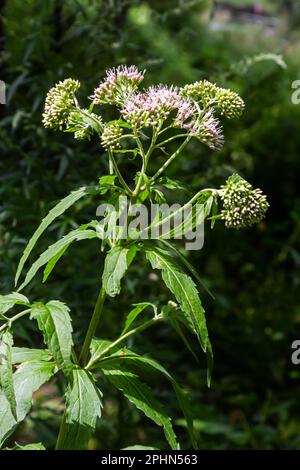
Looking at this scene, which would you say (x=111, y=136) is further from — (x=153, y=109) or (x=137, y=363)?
(x=137, y=363)

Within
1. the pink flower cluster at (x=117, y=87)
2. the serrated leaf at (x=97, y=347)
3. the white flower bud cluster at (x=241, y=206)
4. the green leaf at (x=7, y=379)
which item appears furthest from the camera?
the serrated leaf at (x=97, y=347)

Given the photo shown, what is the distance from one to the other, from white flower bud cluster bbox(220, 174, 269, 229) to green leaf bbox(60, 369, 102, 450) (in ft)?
1.40

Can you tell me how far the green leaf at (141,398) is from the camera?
1525 mm

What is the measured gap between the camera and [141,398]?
1540mm

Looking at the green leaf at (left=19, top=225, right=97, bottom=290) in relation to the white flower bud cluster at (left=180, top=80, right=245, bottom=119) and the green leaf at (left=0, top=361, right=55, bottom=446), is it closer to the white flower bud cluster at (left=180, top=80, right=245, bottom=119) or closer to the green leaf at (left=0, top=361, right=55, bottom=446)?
the green leaf at (left=0, top=361, right=55, bottom=446)

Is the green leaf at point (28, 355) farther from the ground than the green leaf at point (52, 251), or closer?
closer

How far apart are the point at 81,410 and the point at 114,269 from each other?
296 millimetres

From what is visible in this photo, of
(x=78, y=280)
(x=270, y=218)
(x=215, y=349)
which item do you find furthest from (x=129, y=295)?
(x=270, y=218)

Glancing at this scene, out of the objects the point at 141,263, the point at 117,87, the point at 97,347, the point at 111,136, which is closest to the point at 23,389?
the point at 97,347

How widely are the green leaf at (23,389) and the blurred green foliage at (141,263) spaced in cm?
78

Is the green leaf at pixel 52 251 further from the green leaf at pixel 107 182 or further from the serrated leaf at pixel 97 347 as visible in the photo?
the serrated leaf at pixel 97 347

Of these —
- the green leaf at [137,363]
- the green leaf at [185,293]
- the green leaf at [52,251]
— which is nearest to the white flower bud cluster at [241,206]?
the green leaf at [185,293]

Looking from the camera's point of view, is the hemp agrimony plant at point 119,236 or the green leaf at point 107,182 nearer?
the hemp agrimony plant at point 119,236

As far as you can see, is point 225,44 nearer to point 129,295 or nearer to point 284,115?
point 284,115
